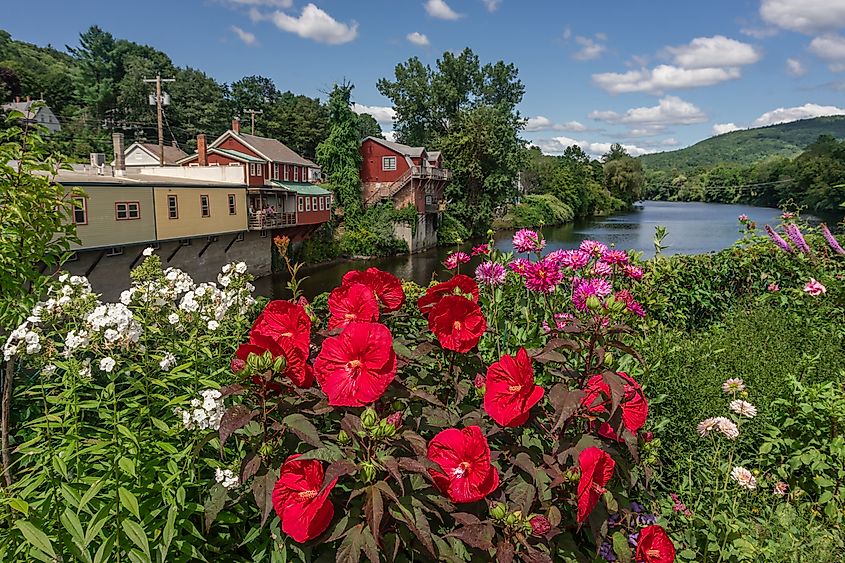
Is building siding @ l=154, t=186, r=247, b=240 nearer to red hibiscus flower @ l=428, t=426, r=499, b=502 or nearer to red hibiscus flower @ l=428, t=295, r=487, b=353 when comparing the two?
red hibiscus flower @ l=428, t=295, r=487, b=353

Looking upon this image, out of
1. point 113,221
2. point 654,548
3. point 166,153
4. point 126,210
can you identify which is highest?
point 166,153

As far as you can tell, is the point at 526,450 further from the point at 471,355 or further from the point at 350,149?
the point at 350,149

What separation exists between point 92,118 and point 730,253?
58.3 meters

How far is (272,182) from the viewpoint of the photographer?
985 inches

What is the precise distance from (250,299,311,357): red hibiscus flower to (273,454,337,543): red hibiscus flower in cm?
41

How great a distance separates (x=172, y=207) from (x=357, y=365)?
1839 centimetres

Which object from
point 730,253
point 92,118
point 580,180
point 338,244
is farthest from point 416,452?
point 580,180

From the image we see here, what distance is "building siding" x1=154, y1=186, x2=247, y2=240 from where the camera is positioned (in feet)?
57.1

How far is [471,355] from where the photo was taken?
213 centimetres

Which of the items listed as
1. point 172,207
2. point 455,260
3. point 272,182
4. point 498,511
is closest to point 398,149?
point 272,182

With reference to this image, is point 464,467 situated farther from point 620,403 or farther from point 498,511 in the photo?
point 620,403

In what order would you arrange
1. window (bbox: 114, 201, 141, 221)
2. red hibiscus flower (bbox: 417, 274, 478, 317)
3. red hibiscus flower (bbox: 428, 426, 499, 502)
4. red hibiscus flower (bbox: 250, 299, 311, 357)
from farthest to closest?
window (bbox: 114, 201, 141, 221)
red hibiscus flower (bbox: 417, 274, 478, 317)
red hibiscus flower (bbox: 250, 299, 311, 357)
red hibiscus flower (bbox: 428, 426, 499, 502)

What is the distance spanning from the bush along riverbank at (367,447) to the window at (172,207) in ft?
54.0

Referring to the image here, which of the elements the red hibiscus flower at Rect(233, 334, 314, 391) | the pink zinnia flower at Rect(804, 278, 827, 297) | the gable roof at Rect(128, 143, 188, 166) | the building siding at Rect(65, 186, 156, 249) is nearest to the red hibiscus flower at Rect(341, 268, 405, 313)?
the red hibiscus flower at Rect(233, 334, 314, 391)
